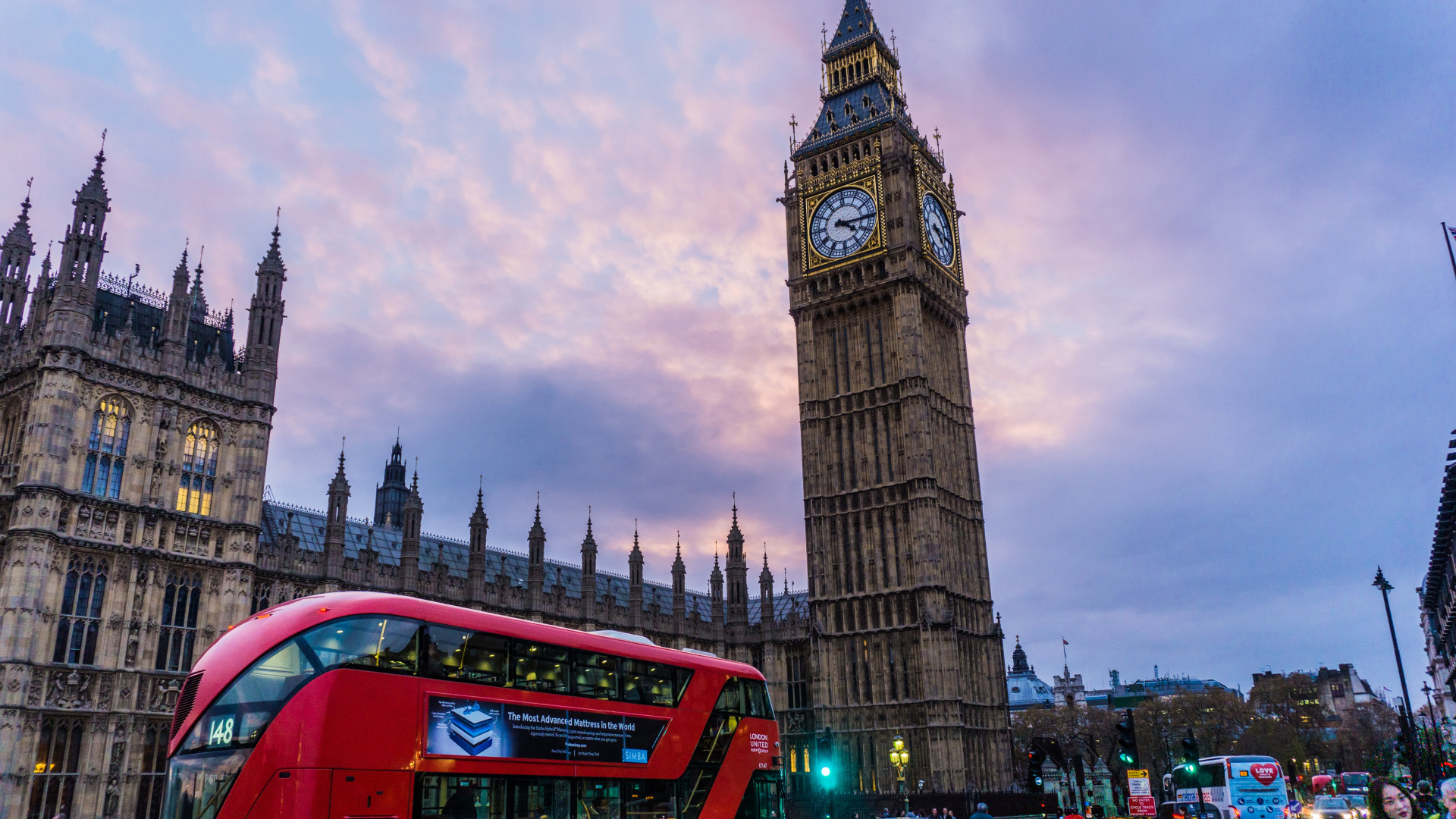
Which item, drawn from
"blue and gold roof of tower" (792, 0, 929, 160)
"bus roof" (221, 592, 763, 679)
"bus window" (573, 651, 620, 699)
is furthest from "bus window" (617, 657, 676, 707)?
"blue and gold roof of tower" (792, 0, 929, 160)

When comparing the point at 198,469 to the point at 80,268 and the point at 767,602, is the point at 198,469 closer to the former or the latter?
the point at 80,268

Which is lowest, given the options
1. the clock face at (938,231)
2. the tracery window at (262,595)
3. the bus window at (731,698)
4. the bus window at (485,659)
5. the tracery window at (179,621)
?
the bus window at (731,698)

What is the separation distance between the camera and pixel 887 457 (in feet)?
225

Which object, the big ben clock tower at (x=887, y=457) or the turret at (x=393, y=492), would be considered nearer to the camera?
the big ben clock tower at (x=887, y=457)

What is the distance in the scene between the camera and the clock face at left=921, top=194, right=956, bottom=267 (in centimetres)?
7394

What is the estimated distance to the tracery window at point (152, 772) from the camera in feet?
130

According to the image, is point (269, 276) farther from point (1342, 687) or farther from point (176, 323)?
point (1342, 687)

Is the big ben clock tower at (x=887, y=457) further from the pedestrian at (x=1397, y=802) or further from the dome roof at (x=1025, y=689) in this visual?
the dome roof at (x=1025, y=689)

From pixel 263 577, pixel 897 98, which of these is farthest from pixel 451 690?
pixel 897 98

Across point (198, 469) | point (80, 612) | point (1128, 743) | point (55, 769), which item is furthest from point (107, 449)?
point (1128, 743)

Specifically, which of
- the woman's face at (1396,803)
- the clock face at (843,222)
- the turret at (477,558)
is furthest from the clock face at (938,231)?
the woman's face at (1396,803)

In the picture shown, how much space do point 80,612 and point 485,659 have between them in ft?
99.5

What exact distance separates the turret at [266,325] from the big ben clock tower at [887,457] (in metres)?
37.1

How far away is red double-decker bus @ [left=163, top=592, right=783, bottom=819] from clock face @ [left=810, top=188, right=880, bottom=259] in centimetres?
5367
